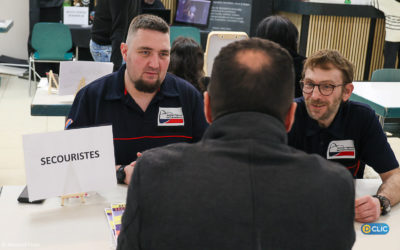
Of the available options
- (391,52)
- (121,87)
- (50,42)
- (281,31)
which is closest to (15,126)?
(50,42)

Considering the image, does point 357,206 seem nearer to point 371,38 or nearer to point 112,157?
point 112,157

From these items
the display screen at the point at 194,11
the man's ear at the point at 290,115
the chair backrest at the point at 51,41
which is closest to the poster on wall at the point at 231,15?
the display screen at the point at 194,11

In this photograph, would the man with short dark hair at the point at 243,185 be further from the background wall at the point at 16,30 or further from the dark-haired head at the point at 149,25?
the background wall at the point at 16,30

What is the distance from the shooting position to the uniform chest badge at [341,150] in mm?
2453

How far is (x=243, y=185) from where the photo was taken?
39.6 inches

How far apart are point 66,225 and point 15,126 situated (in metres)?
4.11

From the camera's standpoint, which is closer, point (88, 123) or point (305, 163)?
point (305, 163)

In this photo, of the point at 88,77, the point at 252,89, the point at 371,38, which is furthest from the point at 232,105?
the point at 371,38

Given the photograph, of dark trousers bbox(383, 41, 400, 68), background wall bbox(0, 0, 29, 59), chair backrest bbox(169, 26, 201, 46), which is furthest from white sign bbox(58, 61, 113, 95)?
dark trousers bbox(383, 41, 400, 68)

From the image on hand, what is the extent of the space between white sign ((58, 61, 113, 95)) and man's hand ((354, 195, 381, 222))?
7.02ft

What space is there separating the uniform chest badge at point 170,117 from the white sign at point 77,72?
1213mm

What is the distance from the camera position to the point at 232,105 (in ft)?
3.49

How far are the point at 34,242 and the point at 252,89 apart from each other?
106 cm

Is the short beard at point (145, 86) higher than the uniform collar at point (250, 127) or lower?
lower
